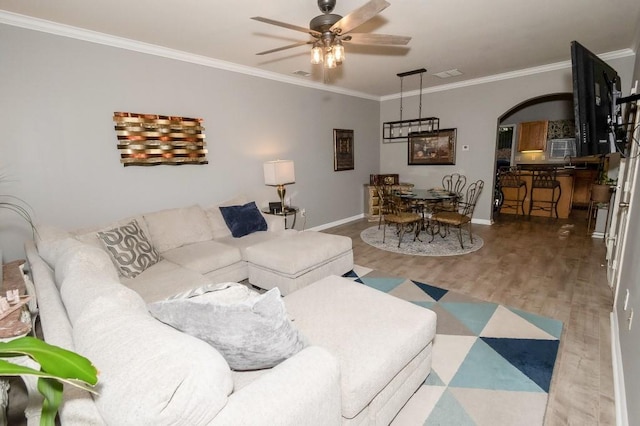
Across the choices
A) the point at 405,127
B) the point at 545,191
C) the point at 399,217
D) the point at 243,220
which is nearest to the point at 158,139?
the point at 243,220

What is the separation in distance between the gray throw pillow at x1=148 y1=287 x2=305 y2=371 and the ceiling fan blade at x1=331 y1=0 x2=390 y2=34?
5.95 ft

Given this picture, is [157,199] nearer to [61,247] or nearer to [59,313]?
[61,247]

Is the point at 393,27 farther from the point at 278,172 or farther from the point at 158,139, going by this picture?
the point at 158,139

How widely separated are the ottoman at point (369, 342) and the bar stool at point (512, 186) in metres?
5.98

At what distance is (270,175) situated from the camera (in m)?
4.29

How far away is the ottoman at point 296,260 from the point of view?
9.36 feet

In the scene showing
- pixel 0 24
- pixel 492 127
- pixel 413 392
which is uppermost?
pixel 0 24

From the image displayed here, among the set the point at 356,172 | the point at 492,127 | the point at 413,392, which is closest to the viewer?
the point at 413,392

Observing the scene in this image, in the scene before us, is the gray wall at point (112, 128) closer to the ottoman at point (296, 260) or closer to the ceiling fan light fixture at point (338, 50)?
the ottoman at point (296, 260)

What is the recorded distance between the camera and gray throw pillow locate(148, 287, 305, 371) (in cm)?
109

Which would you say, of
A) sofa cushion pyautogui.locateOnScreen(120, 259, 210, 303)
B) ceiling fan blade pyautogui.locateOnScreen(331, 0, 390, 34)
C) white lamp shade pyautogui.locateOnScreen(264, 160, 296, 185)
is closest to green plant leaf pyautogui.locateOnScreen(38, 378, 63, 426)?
sofa cushion pyautogui.locateOnScreen(120, 259, 210, 303)

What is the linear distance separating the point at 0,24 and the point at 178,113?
155 cm

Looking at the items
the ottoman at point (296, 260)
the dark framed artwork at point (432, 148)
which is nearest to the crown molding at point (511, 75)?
the dark framed artwork at point (432, 148)

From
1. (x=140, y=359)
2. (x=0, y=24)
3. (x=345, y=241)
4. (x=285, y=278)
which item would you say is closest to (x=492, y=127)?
(x=345, y=241)
